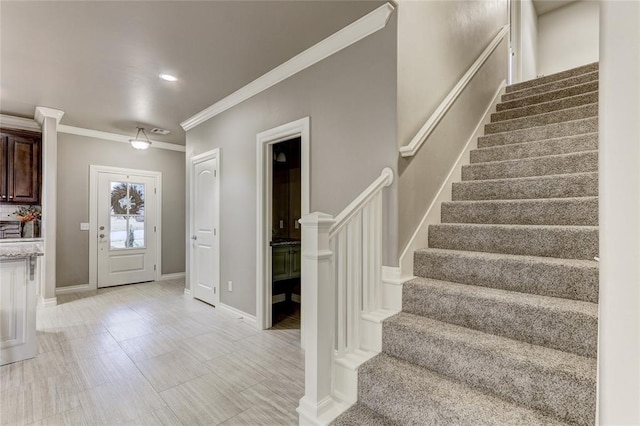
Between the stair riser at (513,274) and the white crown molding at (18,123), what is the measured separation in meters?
5.93

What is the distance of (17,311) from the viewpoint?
271 cm

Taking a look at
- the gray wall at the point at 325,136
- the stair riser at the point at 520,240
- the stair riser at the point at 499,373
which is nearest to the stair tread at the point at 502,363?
the stair riser at the point at 499,373

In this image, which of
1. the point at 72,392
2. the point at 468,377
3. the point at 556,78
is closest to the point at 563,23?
the point at 556,78

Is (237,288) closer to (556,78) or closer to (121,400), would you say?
(121,400)

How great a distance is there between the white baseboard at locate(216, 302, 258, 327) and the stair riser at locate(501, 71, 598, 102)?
4112mm

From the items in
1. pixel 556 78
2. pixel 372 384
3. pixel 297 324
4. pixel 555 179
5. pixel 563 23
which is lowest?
pixel 297 324

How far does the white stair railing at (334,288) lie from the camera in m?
1.69

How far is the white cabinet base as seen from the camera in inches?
104

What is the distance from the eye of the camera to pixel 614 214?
58 centimetres

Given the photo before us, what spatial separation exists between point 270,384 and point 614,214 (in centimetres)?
235

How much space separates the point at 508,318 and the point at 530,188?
1193 mm

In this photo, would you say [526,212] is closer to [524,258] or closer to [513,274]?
[524,258]

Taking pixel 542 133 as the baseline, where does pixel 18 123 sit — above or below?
above

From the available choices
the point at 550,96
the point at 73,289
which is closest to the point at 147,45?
the point at 550,96
